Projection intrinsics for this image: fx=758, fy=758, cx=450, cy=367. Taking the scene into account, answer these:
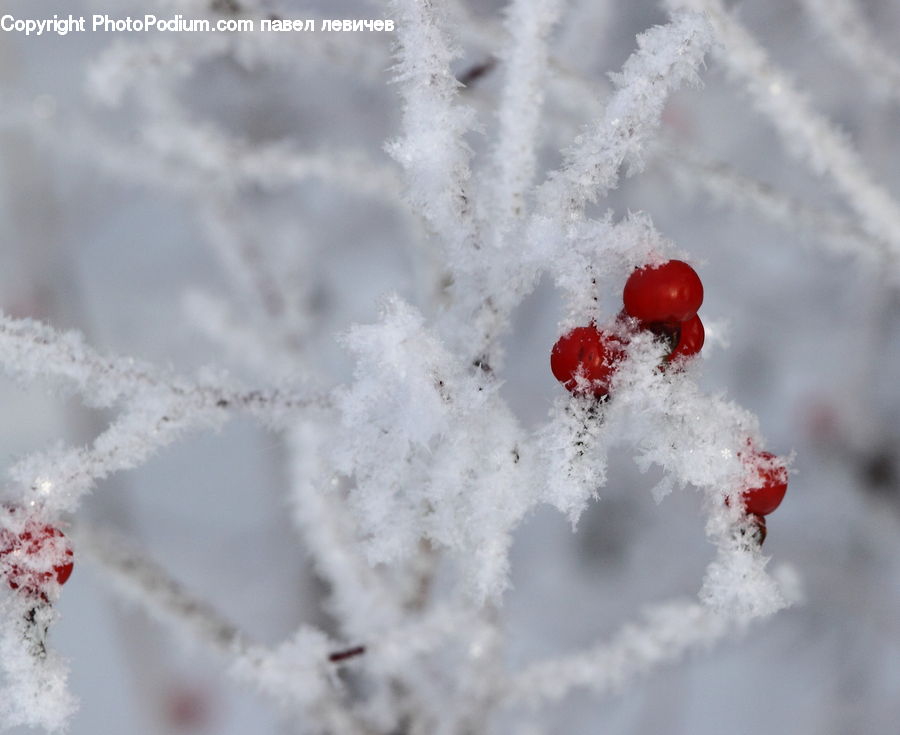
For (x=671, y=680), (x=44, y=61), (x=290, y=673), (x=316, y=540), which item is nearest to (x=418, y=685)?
(x=316, y=540)

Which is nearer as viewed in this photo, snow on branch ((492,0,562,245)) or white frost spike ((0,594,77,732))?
white frost spike ((0,594,77,732))

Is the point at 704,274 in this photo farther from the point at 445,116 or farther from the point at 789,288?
the point at 445,116

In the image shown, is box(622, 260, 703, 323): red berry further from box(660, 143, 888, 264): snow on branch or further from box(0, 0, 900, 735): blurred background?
box(0, 0, 900, 735): blurred background

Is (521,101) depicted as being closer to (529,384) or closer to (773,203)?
(773,203)

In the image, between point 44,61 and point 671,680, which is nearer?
point 671,680

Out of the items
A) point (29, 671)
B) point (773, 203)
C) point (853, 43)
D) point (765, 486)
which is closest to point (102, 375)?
point (29, 671)

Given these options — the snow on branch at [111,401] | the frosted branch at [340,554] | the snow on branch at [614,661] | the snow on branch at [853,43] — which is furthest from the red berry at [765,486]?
the snow on branch at [853,43]

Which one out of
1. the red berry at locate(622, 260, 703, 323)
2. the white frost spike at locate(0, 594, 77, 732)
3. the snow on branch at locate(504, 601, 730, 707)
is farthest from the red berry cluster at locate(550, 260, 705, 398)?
the snow on branch at locate(504, 601, 730, 707)
